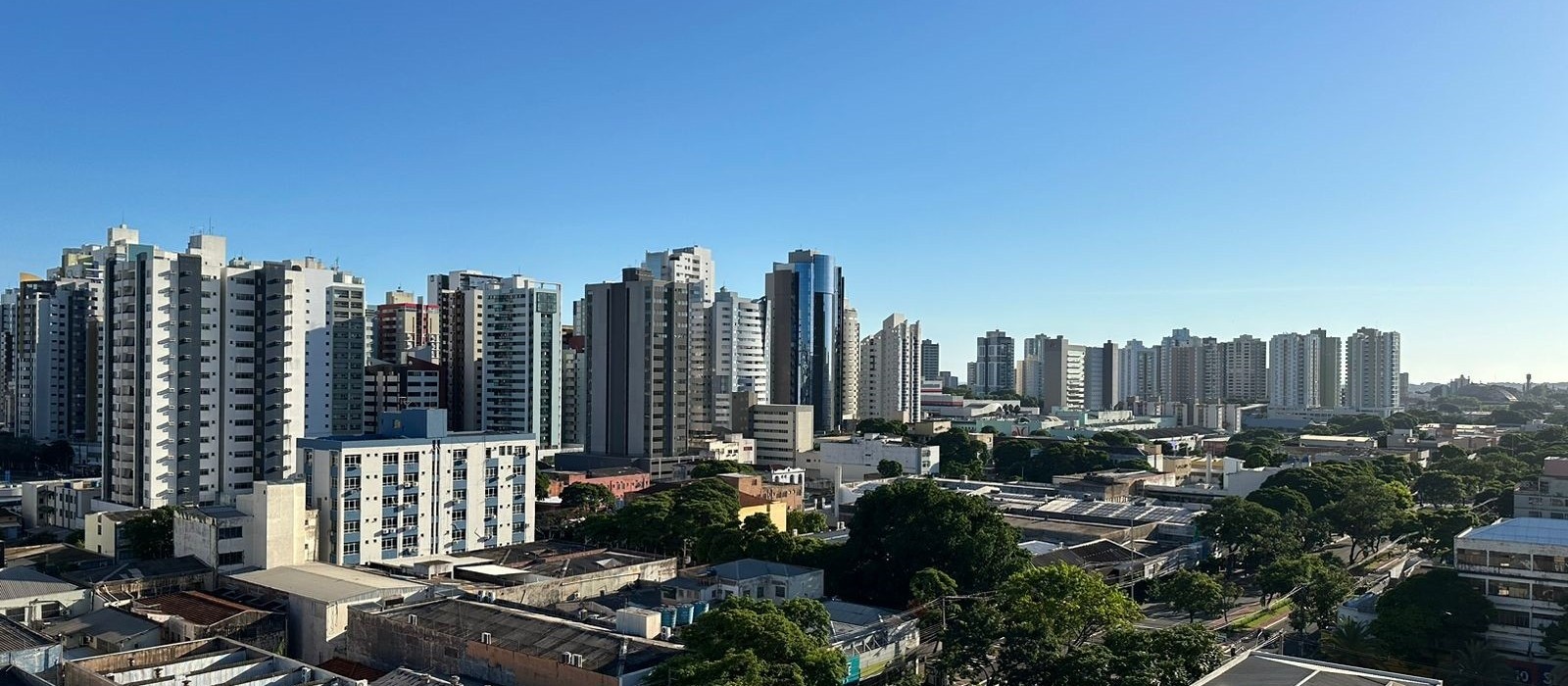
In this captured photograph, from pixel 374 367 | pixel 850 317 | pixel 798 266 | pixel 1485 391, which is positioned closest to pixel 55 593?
pixel 374 367

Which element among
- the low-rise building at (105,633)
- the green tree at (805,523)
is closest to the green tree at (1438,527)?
the green tree at (805,523)

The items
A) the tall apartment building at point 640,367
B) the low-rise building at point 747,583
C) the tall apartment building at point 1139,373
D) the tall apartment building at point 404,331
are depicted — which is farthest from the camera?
the tall apartment building at point 1139,373

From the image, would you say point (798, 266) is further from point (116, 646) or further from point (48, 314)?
point (116, 646)

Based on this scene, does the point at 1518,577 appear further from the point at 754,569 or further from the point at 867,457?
the point at 867,457

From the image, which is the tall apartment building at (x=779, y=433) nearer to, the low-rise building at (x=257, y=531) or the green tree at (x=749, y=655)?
the low-rise building at (x=257, y=531)

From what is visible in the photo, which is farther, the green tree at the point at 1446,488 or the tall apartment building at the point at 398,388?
the tall apartment building at the point at 398,388

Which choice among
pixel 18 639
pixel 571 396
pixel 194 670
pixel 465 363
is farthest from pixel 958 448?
pixel 18 639
